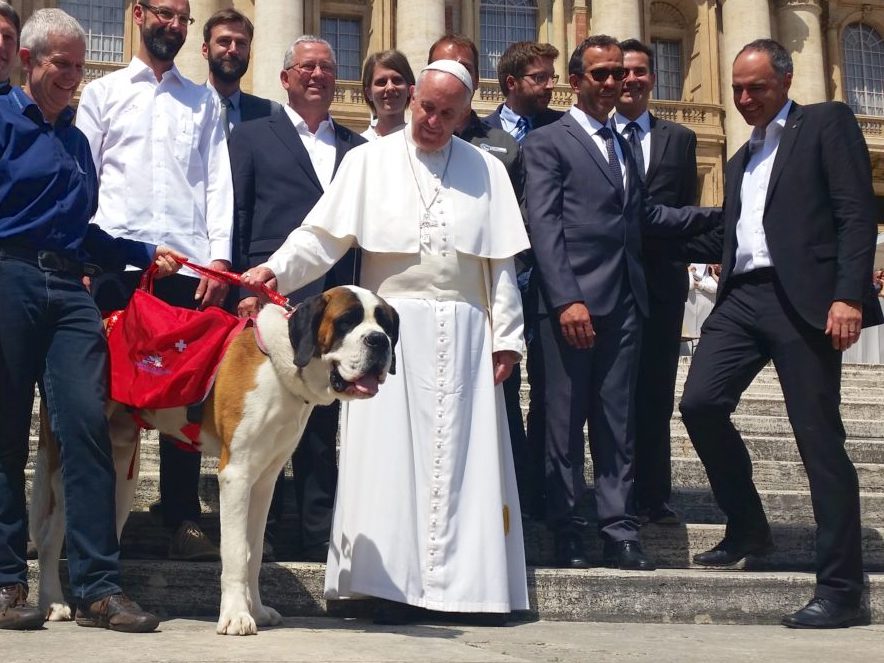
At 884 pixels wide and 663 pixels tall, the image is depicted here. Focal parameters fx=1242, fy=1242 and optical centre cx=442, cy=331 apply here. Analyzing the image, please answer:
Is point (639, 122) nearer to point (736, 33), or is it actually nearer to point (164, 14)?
point (164, 14)

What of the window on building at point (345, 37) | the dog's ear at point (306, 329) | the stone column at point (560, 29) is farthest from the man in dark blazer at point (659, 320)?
the window on building at point (345, 37)

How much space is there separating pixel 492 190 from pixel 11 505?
242 cm

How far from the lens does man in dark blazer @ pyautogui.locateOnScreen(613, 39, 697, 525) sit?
6.36 meters

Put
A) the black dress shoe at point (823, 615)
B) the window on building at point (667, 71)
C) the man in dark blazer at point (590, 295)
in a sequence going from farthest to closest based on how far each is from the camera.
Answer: the window on building at point (667, 71)
the man in dark blazer at point (590, 295)
the black dress shoe at point (823, 615)

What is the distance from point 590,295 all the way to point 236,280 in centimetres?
178

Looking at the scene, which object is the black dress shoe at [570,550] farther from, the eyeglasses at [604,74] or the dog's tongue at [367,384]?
the eyeglasses at [604,74]

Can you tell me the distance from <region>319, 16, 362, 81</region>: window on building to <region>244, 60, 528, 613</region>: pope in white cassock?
89.7 ft

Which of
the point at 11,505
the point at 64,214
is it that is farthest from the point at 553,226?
the point at 11,505

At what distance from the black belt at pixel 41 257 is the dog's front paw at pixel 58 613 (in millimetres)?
1274

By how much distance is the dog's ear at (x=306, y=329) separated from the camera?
4.48m

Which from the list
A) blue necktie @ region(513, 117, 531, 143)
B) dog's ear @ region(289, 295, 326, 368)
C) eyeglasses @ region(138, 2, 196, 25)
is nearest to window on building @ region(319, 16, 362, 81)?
blue necktie @ region(513, 117, 531, 143)

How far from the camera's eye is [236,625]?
4.34 m

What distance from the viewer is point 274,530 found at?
19.1 ft

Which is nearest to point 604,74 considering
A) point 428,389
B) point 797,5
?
point 428,389
